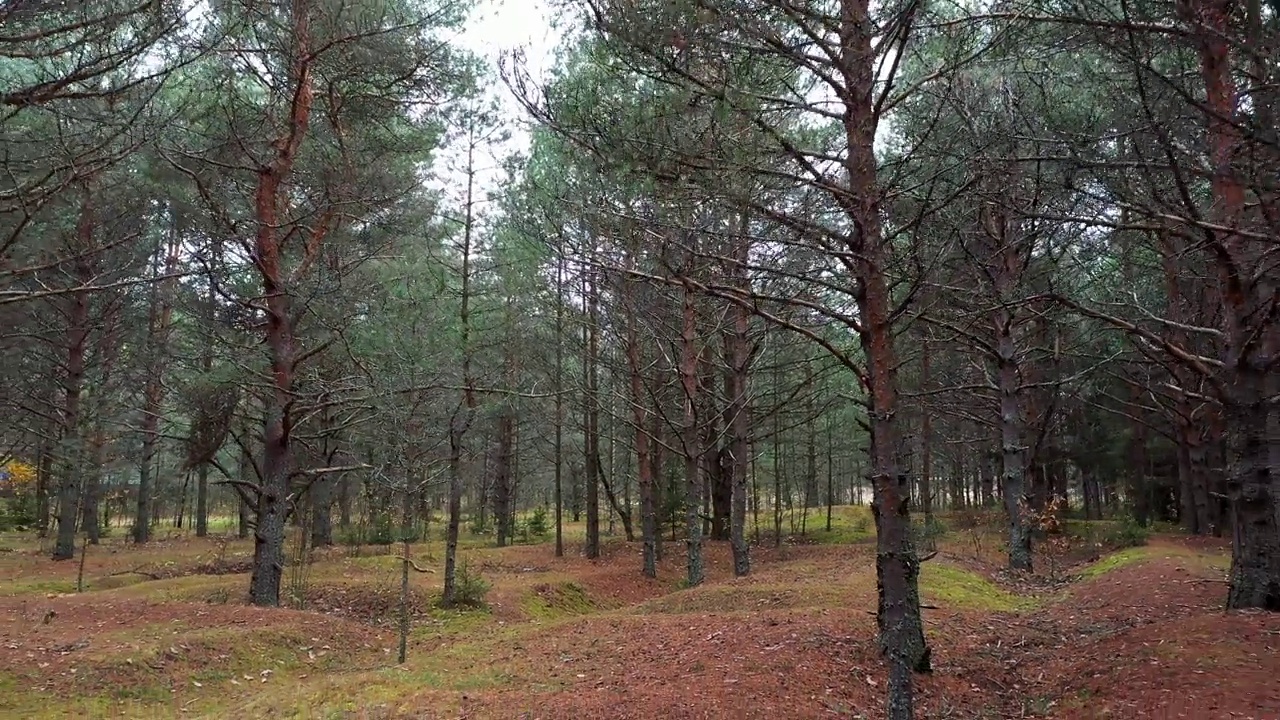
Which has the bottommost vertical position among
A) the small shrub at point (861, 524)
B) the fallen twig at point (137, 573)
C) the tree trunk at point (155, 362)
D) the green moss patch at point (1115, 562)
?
the small shrub at point (861, 524)

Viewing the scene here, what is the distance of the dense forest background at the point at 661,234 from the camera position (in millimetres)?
4969

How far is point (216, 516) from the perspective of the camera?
148ft

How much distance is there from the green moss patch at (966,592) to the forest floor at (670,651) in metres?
0.06

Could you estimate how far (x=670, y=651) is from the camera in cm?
667

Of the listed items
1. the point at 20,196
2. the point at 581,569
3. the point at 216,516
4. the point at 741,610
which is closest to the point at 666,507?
the point at 581,569

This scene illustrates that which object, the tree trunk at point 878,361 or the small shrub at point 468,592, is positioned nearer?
the tree trunk at point 878,361

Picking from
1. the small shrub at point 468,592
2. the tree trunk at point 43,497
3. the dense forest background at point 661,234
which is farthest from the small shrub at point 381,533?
Answer: the tree trunk at point 43,497

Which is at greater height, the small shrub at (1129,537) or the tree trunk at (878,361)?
the tree trunk at (878,361)

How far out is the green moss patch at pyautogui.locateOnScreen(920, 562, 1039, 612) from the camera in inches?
363

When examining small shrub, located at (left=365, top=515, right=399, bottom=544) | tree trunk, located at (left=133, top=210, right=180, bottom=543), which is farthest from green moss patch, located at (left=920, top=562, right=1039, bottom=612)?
small shrub, located at (left=365, top=515, right=399, bottom=544)

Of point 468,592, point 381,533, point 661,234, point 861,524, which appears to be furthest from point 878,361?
point 861,524

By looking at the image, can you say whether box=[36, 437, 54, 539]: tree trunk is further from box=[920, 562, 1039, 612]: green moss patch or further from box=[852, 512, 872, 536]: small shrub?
box=[852, 512, 872, 536]: small shrub

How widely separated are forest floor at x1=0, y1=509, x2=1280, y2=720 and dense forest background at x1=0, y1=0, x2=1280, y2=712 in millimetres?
1002

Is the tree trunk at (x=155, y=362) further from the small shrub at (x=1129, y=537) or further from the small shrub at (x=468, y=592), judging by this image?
the small shrub at (x=1129, y=537)
